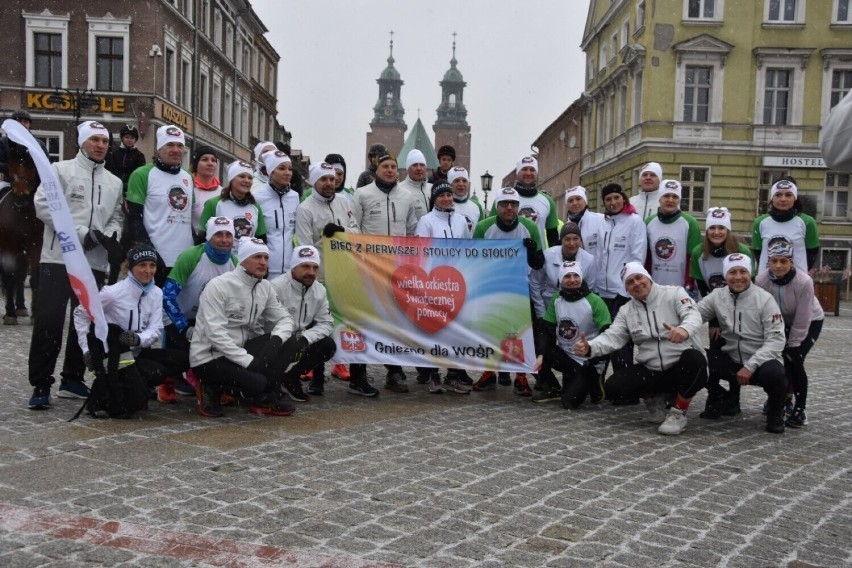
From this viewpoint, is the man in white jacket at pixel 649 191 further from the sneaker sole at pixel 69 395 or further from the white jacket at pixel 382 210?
the sneaker sole at pixel 69 395

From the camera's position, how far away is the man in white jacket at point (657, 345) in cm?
696

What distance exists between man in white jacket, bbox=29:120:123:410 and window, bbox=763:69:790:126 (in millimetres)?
32497

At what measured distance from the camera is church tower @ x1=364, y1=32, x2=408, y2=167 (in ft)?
465

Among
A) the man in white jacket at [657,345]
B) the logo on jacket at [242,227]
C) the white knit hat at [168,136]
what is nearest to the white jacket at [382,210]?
the logo on jacket at [242,227]

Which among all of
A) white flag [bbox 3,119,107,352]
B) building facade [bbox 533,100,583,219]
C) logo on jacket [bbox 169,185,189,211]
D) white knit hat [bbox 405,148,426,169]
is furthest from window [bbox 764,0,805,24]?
white flag [bbox 3,119,107,352]

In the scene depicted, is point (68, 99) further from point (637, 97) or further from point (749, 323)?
point (749, 323)

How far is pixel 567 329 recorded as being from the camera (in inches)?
307

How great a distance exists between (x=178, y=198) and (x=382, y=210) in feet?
6.95

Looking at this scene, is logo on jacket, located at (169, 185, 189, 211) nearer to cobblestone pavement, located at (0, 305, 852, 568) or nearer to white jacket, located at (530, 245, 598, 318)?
cobblestone pavement, located at (0, 305, 852, 568)

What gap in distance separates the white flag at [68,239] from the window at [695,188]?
3134cm

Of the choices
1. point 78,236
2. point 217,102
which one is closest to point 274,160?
point 78,236

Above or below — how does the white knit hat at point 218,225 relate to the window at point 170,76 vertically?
below

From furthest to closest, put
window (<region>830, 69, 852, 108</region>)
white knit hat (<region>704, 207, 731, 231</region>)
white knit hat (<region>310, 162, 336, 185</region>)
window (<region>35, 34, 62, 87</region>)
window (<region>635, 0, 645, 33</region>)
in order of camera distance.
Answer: window (<region>635, 0, 645, 33</region>) < window (<region>830, 69, 852, 108</region>) < window (<region>35, 34, 62, 87</region>) < white knit hat (<region>310, 162, 336, 185</region>) < white knit hat (<region>704, 207, 731, 231</region>)

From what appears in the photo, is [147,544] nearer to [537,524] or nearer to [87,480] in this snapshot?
[87,480]
